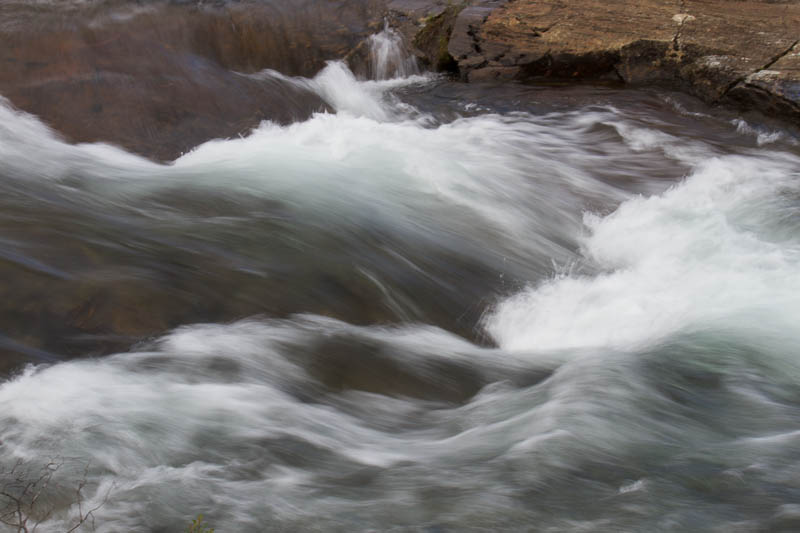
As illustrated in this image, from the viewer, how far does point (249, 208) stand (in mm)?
5168

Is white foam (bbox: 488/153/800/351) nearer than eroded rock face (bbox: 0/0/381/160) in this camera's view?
Yes

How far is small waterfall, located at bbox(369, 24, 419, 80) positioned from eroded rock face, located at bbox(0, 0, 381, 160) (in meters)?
0.53

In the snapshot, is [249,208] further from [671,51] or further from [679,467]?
[671,51]

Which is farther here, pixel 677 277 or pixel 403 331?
pixel 677 277

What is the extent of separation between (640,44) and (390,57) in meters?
2.72

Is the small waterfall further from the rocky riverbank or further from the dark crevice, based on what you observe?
the dark crevice

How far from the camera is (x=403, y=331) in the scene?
420cm

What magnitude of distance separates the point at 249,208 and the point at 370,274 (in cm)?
112

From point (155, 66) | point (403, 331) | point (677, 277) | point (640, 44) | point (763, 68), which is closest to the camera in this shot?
point (403, 331)

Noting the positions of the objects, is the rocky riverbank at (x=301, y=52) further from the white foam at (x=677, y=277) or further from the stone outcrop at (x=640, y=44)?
the white foam at (x=677, y=277)

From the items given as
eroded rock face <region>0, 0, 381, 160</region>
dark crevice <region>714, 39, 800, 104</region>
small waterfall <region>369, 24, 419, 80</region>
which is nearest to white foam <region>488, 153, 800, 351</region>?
dark crevice <region>714, 39, 800, 104</region>

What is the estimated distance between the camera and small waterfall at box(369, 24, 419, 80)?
8.34m

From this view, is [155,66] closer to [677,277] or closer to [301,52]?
[301,52]

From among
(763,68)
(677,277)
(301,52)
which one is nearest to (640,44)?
(763,68)
